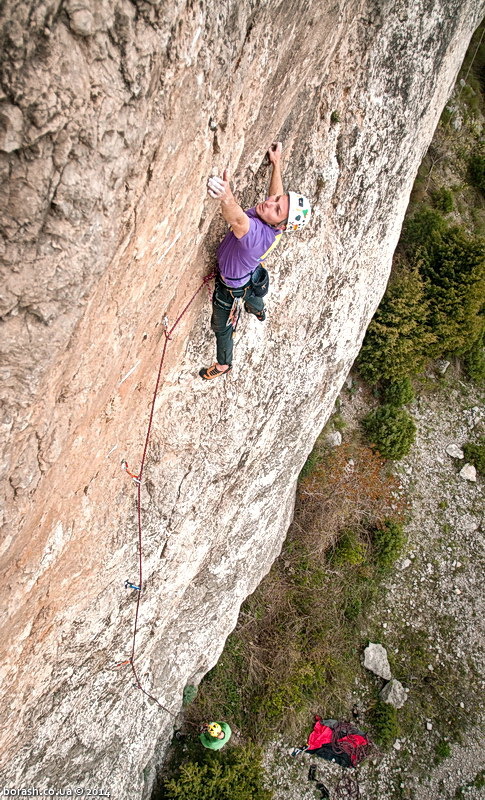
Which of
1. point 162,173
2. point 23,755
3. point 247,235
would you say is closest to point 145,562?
point 23,755

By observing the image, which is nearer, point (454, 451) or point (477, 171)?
point (454, 451)

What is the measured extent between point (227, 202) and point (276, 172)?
4.25 feet

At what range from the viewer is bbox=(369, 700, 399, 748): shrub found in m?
10.4

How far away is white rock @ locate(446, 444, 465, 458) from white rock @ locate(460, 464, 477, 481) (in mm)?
326

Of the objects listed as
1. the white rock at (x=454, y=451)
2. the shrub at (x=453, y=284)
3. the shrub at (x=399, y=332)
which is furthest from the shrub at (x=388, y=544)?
the shrub at (x=453, y=284)

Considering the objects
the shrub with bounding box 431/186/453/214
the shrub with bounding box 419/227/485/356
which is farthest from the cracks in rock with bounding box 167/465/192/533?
the shrub with bounding box 431/186/453/214

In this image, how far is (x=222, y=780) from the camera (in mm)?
9094

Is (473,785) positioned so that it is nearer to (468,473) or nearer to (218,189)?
(468,473)

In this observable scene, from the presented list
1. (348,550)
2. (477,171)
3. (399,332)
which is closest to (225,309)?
(399,332)

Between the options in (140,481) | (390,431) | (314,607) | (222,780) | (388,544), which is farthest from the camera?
(390,431)

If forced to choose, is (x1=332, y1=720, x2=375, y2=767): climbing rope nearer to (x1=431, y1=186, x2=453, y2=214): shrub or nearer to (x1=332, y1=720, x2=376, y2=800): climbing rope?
(x1=332, y1=720, x2=376, y2=800): climbing rope

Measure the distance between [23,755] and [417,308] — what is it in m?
10.8

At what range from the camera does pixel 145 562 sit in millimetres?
6582

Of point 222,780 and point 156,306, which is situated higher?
point 156,306
